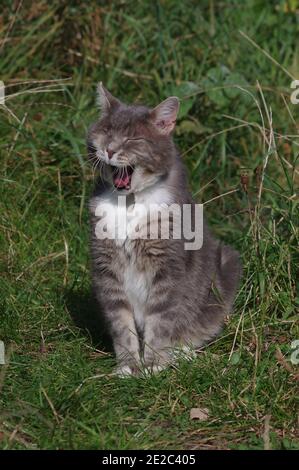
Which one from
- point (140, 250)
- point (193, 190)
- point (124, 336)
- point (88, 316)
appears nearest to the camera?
point (140, 250)

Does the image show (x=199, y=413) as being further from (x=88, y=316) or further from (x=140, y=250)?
(x=88, y=316)

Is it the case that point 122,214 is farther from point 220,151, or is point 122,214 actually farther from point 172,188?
point 220,151

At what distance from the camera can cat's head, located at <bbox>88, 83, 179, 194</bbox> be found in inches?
147

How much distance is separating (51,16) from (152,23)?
674mm

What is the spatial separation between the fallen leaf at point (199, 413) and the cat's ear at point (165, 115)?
120cm

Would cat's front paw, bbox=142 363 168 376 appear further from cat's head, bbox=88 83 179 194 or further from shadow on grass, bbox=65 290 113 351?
cat's head, bbox=88 83 179 194

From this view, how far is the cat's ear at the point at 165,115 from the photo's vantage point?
384 cm

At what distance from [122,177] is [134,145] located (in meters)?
0.15

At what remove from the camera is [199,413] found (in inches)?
137

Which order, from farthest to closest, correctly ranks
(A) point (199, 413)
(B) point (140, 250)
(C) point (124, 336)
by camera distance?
(C) point (124, 336) < (B) point (140, 250) < (A) point (199, 413)

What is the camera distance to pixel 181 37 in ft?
19.5

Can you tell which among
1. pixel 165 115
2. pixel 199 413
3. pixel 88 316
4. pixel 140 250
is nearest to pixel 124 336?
pixel 140 250

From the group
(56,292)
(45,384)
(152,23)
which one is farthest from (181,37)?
(45,384)
